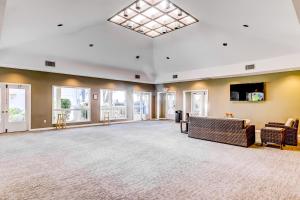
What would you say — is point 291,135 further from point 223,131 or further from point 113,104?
point 113,104

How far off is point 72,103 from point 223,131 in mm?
7581

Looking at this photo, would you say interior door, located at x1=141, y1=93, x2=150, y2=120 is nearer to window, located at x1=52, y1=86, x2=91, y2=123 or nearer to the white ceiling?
the white ceiling

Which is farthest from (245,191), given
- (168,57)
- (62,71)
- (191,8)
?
(62,71)

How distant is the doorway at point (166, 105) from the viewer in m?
12.5

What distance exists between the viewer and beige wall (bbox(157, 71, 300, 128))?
7.16 metres

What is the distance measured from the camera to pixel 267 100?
7824 millimetres

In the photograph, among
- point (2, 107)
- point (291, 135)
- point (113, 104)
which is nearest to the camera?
point (291, 135)

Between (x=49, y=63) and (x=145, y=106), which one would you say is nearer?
(x=49, y=63)

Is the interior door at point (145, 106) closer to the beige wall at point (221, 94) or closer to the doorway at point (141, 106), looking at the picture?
the doorway at point (141, 106)

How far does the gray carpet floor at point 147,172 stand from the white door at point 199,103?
5537 mm

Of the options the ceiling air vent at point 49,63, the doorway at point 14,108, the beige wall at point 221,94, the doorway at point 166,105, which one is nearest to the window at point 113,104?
the beige wall at point 221,94

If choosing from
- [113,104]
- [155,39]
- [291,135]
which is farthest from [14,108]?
[291,135]

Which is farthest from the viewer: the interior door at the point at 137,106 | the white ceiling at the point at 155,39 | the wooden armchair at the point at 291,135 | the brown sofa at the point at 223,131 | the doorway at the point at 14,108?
the interior door at the point at 137,106

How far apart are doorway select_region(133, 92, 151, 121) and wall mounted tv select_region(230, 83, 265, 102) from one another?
5937 mm
